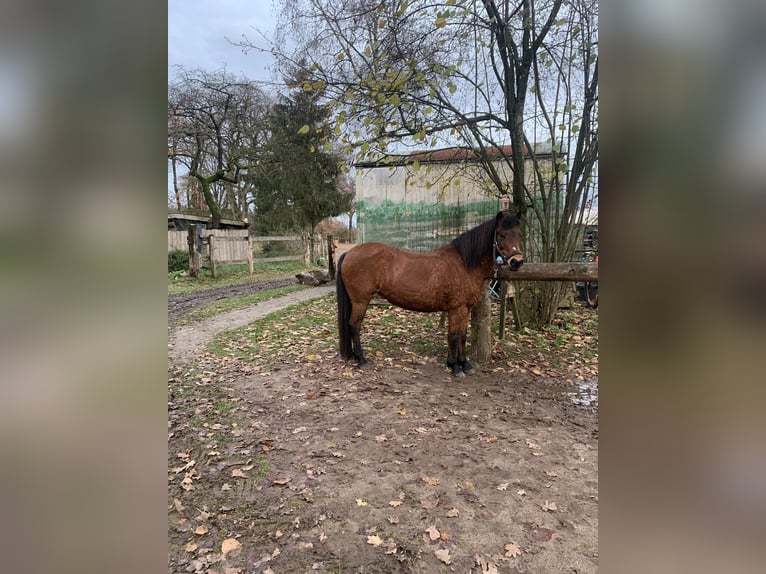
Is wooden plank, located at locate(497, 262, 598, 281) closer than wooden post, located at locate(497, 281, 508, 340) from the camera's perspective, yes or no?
Yes

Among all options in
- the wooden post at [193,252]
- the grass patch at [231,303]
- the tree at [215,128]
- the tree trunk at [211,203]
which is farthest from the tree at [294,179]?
the grass patch at [231,303]

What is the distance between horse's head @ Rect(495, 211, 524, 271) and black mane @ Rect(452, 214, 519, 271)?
0.07 meters

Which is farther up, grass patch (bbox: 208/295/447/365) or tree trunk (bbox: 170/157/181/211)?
tree trunk (bbox: 170/157/181/211)

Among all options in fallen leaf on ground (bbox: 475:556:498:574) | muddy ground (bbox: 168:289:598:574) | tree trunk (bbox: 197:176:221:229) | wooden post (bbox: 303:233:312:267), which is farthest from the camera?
wooden post (bbox: 303:233:312:267)

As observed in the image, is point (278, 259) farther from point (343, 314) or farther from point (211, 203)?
point (343, 314)

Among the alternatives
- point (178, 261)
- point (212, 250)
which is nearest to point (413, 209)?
point (212, 250)

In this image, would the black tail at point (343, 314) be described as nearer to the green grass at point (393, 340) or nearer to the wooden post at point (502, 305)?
the green grass at point (393, 340)

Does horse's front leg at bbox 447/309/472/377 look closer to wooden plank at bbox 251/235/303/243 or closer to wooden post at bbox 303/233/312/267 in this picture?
wooden plank at bbox 251/235/303/243

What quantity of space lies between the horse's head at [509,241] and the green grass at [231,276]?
313 inches

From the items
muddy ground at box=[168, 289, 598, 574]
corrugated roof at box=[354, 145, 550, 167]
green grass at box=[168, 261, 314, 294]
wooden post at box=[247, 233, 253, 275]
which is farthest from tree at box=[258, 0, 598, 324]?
wooden post at box=[247, 233, 253, 275]

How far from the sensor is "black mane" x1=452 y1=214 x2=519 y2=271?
13.4 feet

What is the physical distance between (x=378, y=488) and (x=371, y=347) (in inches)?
120
